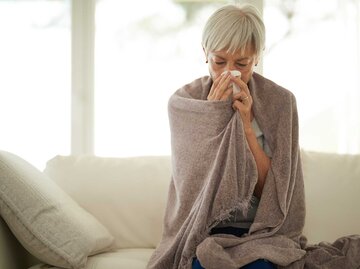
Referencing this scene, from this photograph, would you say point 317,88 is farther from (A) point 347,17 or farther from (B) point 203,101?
(B) point 203,101

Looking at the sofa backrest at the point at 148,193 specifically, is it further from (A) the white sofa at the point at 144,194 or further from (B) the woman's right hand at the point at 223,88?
(B) the woman's right hand at the point at 223,88

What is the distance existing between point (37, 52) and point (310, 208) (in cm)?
156

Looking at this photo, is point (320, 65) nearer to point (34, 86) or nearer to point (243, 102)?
point (243, 102)

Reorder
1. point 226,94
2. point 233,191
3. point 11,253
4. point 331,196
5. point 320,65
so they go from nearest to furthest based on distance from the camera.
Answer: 1. point 233,191
2. point 226,94
3. point 11,253
4. point 331,196
5. point 320,65

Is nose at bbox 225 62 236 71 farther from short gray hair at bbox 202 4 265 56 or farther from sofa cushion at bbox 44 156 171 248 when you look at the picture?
sofa cushion at bbox 44 156 171 248

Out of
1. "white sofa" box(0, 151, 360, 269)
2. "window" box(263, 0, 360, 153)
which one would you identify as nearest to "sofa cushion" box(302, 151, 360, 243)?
"white sofa" box(0, 151, 360, 269)

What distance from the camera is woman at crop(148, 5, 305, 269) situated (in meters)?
1.59

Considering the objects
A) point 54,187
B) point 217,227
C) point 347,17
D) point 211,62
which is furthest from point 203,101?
point 347,17

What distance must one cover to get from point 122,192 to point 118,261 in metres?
0.37

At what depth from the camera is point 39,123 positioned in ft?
8.94

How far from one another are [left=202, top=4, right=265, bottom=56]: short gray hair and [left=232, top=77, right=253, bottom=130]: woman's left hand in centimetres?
11

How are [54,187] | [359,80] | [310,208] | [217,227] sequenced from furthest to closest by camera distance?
1. [359,80]
2. [310,208]
3. [54,187]
4. [217,227]

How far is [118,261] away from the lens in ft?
5.99

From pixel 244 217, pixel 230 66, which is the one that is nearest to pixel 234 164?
pixel 244 217
